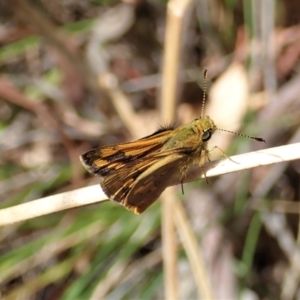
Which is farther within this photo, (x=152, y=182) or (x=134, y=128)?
(x=134, y=128)

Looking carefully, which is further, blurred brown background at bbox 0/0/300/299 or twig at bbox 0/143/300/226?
blurred brown background at bbox 0/0/300/299

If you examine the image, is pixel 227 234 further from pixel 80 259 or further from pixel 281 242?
pixel 80 259

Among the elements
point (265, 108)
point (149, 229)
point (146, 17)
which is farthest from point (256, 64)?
point (149, 229)

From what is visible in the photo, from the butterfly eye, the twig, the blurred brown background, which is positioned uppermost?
the blurred brown background

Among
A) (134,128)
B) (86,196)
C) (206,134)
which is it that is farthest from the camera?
(134,128)

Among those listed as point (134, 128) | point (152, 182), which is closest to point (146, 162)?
point (152, 182)

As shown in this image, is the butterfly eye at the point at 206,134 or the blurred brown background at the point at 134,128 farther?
the blurred brown background at the point at 134,128

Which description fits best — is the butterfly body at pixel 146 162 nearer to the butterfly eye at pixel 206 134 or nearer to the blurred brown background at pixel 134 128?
the butterfly eye at pixel 206 134

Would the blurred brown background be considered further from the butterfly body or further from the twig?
the twig

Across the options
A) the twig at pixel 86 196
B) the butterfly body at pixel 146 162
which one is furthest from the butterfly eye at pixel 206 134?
the twig at pixel 86 196

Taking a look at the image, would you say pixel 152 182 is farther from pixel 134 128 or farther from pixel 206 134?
pixel 134 128

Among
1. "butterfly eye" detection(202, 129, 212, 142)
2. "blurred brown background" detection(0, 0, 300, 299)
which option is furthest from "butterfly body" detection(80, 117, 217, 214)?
"blurred brown background" detection(0, 0, 300, 299)
